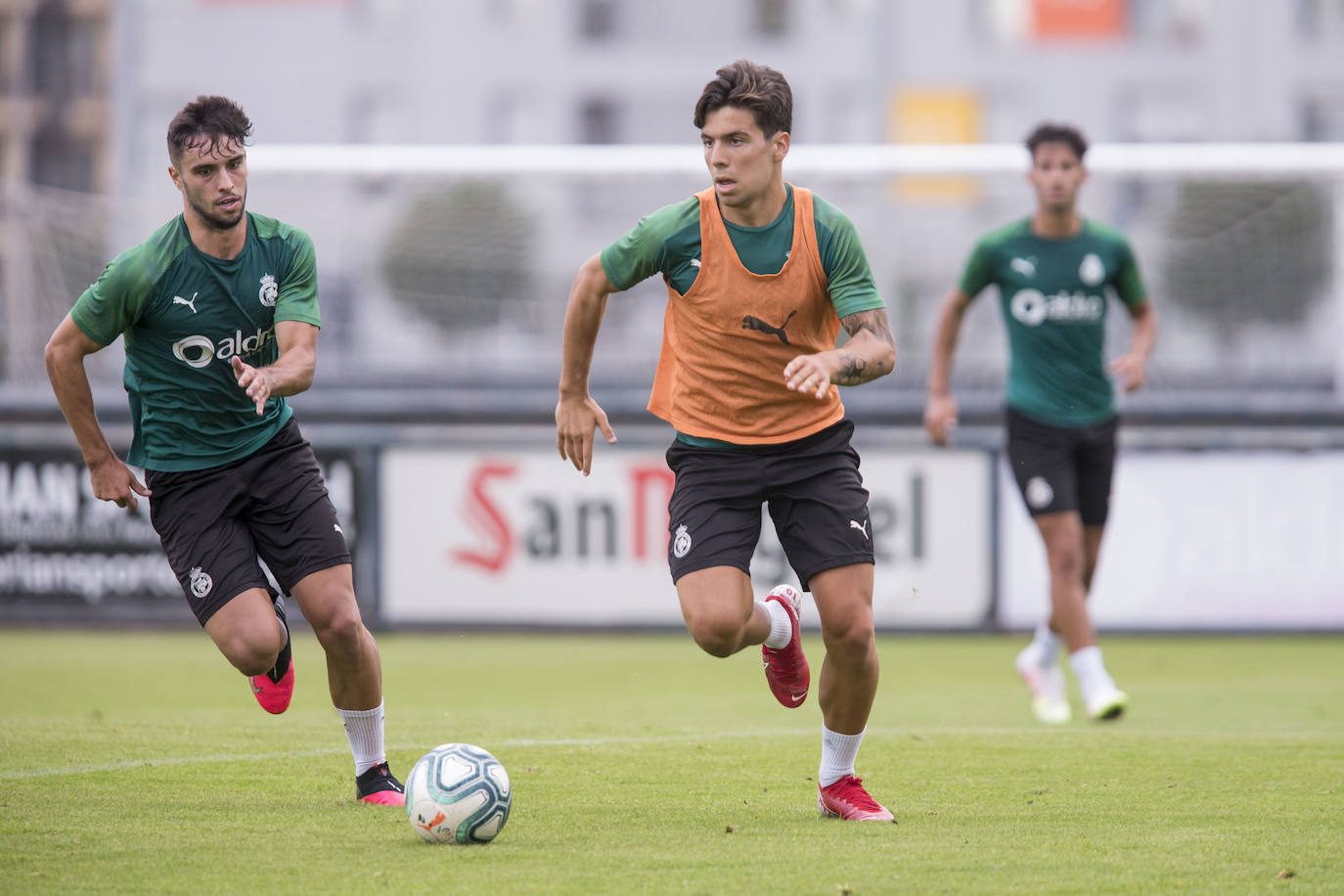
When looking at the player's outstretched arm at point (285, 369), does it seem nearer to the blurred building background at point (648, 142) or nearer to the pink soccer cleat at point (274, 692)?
the pink soccer cleat at point (274, 692)

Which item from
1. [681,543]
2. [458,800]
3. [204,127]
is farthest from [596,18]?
[458,800]

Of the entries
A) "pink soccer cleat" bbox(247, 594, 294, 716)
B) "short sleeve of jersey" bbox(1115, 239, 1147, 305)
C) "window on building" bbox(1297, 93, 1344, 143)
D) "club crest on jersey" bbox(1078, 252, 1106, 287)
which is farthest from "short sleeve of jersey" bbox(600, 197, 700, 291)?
"window on building" bbox(1297, 93, 1344, 143)

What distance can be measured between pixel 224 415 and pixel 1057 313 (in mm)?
4394

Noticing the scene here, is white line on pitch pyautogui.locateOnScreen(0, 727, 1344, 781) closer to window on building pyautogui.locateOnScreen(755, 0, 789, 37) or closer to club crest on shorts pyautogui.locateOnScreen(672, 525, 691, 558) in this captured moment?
club crest on shorts pyautogui.locateOnScreen(672, 525, 691, 558)

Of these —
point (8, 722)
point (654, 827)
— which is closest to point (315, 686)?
point (8, 722)

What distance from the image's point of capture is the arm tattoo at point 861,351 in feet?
17.4

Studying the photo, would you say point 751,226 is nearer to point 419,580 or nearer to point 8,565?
point 419,580

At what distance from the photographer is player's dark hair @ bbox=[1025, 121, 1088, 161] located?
8.47 m

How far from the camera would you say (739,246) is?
5703 mm

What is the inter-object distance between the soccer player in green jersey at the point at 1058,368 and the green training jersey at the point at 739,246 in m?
3.19

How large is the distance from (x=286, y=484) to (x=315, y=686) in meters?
4.45

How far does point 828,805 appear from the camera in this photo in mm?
5773

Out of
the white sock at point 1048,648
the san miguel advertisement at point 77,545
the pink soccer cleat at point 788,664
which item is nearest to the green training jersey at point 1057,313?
the white sock at point 1048,648

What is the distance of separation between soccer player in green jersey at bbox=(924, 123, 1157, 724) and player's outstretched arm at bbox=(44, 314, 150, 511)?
4.25m
